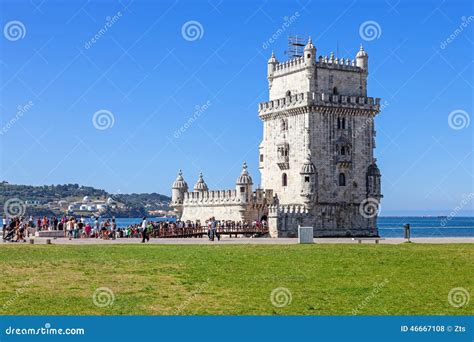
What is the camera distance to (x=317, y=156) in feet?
242

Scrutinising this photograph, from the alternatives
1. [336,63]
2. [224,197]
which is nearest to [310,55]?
[336,63]

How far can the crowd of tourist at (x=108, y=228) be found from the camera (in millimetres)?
51406

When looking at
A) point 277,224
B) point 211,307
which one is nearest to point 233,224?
point 277,224

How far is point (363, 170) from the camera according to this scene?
251 ft

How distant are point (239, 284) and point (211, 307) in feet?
14.5

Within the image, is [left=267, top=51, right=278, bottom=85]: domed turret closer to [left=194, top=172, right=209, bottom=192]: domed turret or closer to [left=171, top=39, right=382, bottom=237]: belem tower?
[left=171, top=39, right=382, bottom=237]: belem tower

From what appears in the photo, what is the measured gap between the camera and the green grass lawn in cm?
2031

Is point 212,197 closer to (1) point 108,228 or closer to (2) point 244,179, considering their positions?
(2) point 244,179

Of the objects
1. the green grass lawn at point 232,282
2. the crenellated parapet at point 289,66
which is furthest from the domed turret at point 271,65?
the green grass lawn at point 232,282

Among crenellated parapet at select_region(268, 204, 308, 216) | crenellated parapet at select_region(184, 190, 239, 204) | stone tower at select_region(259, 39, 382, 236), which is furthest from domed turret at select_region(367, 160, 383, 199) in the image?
crenellated parapet at select_region(184, 190, 239, 204)

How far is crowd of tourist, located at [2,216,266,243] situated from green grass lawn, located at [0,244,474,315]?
13.6m

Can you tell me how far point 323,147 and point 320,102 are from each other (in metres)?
4.19

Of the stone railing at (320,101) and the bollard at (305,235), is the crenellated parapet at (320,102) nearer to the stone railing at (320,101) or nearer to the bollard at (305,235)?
the stone railing at (320,101)

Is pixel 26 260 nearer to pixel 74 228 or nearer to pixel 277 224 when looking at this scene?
pixel 74 228
